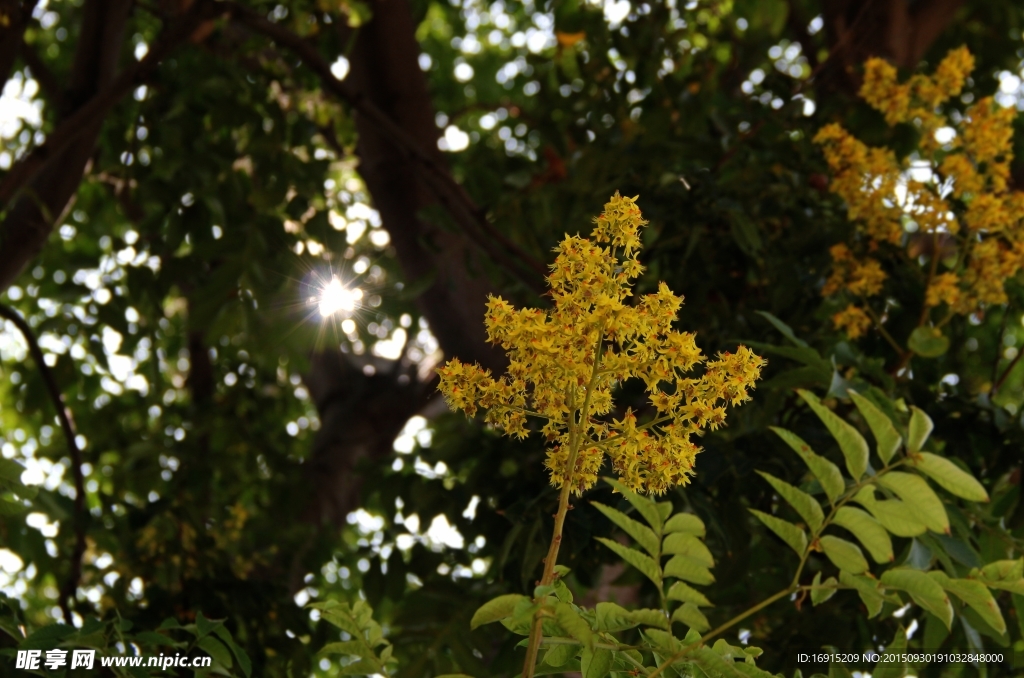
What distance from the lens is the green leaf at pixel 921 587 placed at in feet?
3.64

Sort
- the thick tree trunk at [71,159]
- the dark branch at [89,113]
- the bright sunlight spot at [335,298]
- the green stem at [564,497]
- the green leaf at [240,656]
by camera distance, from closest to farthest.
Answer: the green stem at [564,497], the green leaf at [240,656], the dark branch at [89,113], the thick tree trunk at [71,159], the bright sunlight spot at [335,298]

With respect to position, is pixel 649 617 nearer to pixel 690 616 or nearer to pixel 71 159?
pixel 690 616

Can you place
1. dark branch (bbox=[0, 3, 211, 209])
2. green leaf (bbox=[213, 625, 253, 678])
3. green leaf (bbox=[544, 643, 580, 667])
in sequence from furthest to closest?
dark branch (bbox=[0, 3, 211, 209]), green leaf (bbox=[213, 625, 253, 678]), green leaf (bbox=[544, 643, 580, 667])

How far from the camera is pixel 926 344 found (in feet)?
6.31

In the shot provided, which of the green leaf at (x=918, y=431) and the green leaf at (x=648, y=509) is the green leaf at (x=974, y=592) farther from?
the green leaf at (x=648, y=509)

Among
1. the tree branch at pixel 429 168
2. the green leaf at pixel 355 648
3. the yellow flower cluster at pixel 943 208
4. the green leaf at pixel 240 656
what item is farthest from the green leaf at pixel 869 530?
the tree branch at pixel 429 168

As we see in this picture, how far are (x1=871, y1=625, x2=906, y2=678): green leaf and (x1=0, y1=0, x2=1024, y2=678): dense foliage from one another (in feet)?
0.09

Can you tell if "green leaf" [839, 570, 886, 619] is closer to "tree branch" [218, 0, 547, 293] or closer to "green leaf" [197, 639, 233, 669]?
"green leaf" [197, 639, 233, 669]

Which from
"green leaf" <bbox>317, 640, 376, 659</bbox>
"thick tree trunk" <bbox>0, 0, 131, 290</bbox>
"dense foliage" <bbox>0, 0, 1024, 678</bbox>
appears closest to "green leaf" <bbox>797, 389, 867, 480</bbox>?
"dense foliage" <bbox>0, 0, 1024, 678</bbox>

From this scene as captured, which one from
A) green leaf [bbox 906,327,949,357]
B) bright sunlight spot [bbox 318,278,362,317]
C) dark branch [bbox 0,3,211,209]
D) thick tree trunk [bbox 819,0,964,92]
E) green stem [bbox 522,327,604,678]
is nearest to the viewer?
green stem [bbox 522,327,604,678]

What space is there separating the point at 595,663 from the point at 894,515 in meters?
0.43

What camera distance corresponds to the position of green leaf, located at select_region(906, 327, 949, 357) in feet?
6.28

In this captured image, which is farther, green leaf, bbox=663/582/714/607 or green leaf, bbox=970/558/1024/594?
green leaf, bbox=970/558/1024/594

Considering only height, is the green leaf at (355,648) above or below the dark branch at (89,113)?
below
